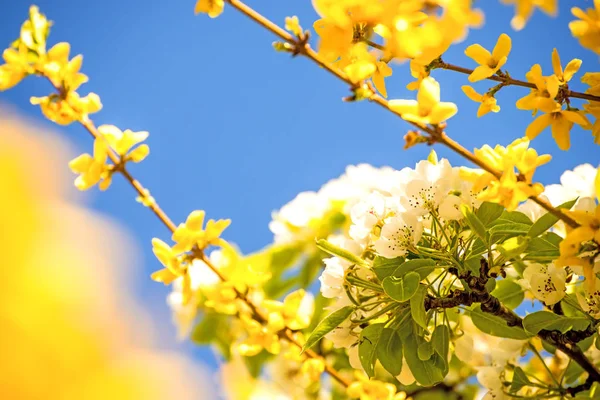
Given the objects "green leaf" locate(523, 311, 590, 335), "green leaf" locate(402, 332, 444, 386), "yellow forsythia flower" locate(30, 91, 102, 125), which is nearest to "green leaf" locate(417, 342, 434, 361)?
"green leaf" locate(402, 332, 444, 386)

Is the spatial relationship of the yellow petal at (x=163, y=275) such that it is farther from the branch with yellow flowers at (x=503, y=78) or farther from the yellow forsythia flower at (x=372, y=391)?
the branch with yellow flowers at (x=503, y=78)

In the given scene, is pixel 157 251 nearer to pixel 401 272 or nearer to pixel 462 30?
pixel 401 272

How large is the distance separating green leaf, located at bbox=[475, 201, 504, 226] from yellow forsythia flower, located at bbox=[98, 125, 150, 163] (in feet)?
1.59

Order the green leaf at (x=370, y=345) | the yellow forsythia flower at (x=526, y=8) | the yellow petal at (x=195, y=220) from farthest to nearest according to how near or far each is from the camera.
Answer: the yellow petal at (x=195, y=220)
the green leaf at (x=370, y=345)
the yellow forsythia flower at (x=526, y=8)

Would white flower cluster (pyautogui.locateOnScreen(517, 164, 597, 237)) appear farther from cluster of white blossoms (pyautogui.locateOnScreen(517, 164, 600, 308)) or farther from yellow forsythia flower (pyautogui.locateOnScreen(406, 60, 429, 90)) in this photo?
yellow forsythia flower (pyautogui.locateOnScreen(406, 60, 429, 90))

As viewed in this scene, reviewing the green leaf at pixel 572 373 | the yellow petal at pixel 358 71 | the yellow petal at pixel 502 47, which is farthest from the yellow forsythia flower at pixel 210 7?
the green leaf at pixel 572 373

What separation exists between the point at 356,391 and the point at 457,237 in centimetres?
32

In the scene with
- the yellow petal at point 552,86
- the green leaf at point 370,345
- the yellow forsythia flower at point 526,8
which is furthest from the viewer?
the green leaf at point 370,345

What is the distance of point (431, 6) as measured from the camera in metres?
0.48

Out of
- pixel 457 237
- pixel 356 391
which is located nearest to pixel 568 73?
pixel 457 237

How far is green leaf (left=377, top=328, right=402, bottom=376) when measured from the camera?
657 mm

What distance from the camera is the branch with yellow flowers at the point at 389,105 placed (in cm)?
48

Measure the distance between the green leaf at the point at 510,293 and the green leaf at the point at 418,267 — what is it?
0.68 ft

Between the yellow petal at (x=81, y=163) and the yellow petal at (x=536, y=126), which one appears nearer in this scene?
the yellow petal at (x=536, y=126)
